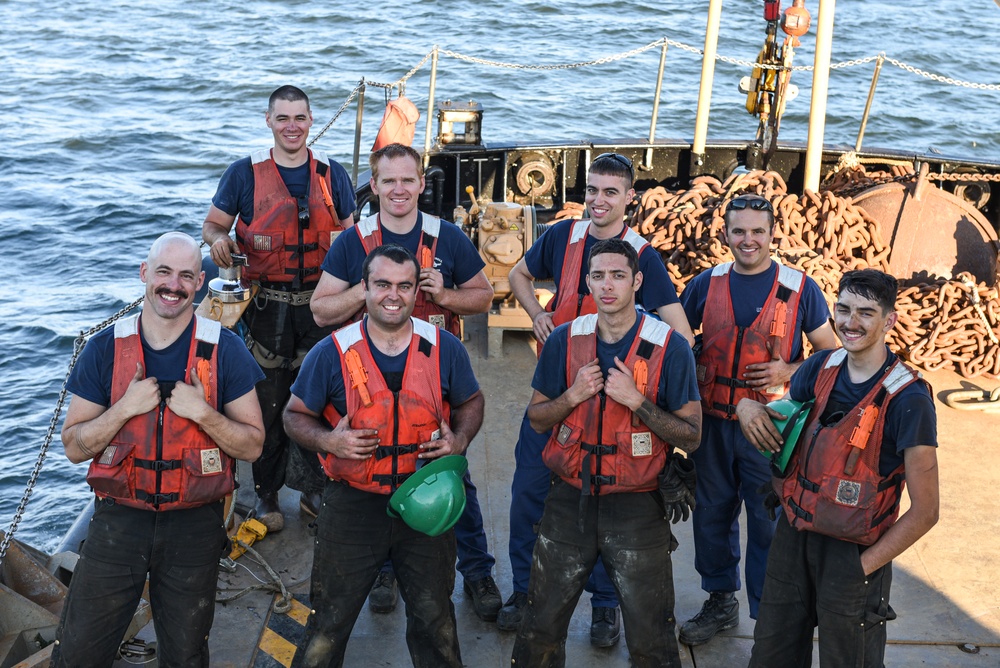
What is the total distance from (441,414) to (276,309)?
1.82 m

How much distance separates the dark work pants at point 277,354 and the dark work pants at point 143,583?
1.55m

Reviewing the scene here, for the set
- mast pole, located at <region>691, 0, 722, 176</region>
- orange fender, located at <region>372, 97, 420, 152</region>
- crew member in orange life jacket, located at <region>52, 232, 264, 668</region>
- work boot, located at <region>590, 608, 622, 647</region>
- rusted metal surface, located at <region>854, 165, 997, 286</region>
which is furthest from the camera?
mast pole, located at <region>691, 0, 722, 176</region>

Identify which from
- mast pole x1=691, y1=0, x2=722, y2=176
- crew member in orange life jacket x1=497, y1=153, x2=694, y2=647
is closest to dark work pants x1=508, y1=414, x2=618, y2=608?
crew member in orange life jacket x1=497, y1=153, x2=694, y2=647

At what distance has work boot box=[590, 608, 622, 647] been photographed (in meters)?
5.13

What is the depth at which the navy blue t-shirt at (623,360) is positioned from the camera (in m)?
4.38

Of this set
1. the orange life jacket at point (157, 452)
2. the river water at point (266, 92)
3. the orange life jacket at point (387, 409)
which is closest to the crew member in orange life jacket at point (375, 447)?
the orange life jacket at point (387, 409)

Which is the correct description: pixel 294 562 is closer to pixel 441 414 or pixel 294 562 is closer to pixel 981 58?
pixel 441 414

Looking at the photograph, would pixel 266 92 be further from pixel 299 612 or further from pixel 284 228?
pixel 299 612

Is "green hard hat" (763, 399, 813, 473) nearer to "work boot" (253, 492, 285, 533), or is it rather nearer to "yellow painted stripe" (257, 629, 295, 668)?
"yellow painted stripe" (257, 629, 295, 668)

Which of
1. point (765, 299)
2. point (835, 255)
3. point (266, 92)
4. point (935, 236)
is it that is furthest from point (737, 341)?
point (266, 92)

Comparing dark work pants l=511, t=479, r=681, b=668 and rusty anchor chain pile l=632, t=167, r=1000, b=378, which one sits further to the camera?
rusty anchor chain pile l=632, t=167, r=1000, b=378

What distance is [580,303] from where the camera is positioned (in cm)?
519

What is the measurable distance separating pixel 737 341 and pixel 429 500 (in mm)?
1664

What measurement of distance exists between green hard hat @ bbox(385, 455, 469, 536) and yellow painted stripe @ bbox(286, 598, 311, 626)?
133cm
